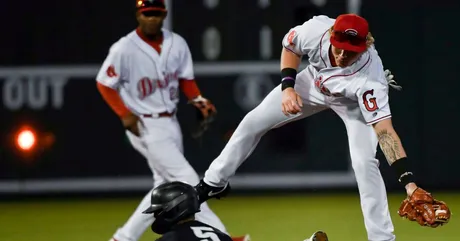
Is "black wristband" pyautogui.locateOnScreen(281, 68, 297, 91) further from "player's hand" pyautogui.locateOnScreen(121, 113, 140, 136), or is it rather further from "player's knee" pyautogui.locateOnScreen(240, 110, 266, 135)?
"player's hand" pyautogui.locateOnScreen(121, 113, 140, 136)

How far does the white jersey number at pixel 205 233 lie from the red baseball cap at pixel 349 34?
1898 millimetres

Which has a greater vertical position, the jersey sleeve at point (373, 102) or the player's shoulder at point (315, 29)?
the player's shoulder at point (315, 29)

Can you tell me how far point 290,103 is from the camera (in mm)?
6992

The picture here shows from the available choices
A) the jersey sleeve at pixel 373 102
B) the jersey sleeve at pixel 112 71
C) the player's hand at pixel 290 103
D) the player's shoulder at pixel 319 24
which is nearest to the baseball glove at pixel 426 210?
the jersey sleeve at pixel 373 102

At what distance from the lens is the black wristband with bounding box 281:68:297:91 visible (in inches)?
283

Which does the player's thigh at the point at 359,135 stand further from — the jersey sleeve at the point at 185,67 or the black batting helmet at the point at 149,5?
the black batting helmet at the point at 149,5

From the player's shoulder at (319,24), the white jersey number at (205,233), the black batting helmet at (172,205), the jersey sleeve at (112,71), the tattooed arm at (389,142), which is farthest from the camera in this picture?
the jersey sleeve at (112,71)

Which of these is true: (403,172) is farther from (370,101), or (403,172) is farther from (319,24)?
(319,24)

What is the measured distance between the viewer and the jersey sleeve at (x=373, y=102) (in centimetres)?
A: 698

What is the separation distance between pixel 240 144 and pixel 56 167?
4.51 meters

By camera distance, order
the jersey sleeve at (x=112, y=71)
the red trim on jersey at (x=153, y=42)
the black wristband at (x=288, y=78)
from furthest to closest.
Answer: the red trim on jersey at (x=153, y=42) → the jersey sleeve at (x=112, y=71) → the black wristband at (x=288, y=78)

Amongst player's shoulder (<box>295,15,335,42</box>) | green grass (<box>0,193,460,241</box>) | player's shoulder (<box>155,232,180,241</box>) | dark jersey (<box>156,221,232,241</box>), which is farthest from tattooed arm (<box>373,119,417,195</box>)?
green grass (<box>0,193,460,241</box>)

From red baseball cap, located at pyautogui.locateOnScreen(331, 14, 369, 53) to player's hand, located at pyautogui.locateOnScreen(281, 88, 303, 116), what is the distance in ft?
1.33

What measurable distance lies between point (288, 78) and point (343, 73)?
13.6 inches
